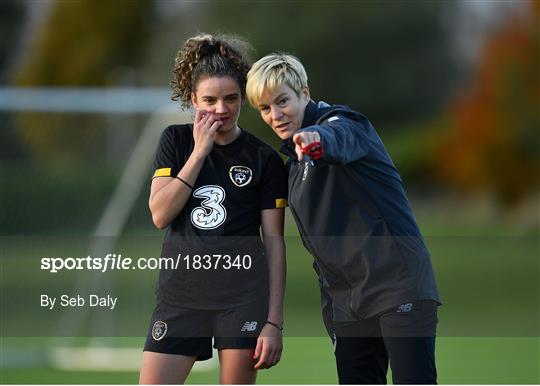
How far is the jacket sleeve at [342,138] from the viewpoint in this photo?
9.35 ft

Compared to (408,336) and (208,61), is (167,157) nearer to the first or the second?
(208,61)

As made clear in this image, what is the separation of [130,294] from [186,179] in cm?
321

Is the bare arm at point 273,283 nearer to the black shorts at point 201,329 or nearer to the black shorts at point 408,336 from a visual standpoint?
the black shorts at point 201,329

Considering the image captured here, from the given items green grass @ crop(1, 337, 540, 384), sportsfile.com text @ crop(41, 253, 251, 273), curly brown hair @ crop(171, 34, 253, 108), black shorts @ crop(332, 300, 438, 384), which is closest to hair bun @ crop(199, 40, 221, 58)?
curly brown hair @ crop(171, 34, 253, 108)

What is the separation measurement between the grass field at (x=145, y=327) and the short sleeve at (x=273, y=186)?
0.67m

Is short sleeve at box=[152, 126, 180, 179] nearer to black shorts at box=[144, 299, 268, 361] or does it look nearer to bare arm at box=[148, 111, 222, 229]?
bare arm at box=[148, 111, 222, 229]

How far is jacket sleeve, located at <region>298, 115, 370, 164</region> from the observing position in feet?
9.35

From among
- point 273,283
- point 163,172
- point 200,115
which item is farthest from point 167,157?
point 273,283

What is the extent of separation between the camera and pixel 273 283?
3.12 m

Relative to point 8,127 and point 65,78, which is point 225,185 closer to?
point 8,127

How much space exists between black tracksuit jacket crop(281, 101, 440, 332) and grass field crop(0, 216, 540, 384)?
736 millimetres

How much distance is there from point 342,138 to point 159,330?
33.0 inches

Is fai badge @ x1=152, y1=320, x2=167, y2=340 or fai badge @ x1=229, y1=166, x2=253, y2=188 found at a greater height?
fai badge @ x1=229, y1=166, x2=253, y2=188

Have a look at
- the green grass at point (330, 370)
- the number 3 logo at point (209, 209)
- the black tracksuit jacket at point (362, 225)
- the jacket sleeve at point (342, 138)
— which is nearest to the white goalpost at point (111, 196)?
the green grass at point (330, 370)
